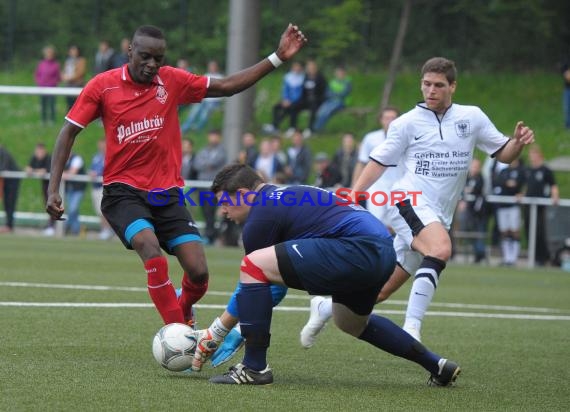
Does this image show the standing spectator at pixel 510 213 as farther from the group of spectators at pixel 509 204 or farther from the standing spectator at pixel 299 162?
the standing spectator at pixel 299 162

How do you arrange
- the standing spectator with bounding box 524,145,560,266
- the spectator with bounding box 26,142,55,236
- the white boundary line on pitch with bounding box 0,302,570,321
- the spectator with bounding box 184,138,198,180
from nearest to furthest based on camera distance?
1. the white boundary line on pitch with bounding box 0,302,570,321
2. the standing spectator with bounding box 524,145,560,266
3. the spectator with bounding box 184,138,198,180
4. the spectator with bounding box 26,142,55,236

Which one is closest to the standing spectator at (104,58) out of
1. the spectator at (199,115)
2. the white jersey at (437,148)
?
the spectator at (199,115)

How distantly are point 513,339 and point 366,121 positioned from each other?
1913 centimetres

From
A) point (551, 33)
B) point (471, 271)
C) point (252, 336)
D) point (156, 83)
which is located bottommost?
point (471, 271)

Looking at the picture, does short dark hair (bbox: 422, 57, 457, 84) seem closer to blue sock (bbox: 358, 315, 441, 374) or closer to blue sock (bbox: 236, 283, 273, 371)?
blue sock (bbox: 358, 315, 441, 374)

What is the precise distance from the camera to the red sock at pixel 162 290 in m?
7.45

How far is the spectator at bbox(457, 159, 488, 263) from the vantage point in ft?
67.4

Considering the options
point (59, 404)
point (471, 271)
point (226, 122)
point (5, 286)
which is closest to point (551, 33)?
point (226, 122)

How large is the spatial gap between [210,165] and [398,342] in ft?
49.6

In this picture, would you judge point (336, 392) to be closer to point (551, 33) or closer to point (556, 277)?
point (556, 277)

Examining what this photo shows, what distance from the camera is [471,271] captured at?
18.0m

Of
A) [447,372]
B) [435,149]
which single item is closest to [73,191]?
[435,149]

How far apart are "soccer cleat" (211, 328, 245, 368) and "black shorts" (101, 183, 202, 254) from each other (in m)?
0.98

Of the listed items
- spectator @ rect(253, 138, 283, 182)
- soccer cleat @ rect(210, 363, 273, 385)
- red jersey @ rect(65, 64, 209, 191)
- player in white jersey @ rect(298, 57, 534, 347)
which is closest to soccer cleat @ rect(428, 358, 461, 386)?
soccer cleat @ rect(210, 363, 273, 385)
